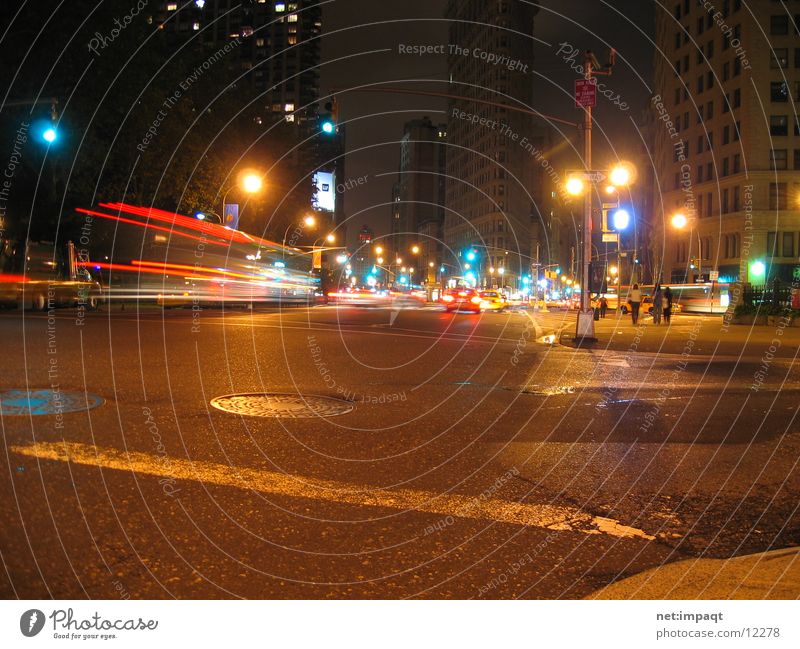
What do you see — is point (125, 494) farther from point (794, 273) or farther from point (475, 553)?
point (794, 273)

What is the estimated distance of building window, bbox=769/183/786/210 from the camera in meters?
70.3

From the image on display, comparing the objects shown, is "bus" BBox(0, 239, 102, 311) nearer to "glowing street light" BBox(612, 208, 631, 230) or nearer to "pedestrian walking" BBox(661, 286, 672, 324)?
"glowing street light" BBox(612, 208, 631, 230)

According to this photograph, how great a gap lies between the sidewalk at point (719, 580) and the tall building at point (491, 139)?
13077 centimetres

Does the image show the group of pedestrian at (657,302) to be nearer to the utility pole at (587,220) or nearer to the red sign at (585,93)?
the utility pole at (587,220)

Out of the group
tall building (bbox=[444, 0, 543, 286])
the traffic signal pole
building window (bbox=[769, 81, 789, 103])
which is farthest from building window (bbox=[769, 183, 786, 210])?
tall building (bbox=[444, 0, 543, 286])

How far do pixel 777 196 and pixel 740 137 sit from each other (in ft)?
22.3

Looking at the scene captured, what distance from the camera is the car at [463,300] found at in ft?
178

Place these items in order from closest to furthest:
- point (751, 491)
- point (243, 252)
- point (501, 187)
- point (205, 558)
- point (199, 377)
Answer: point (205, 558) → point (751, 491) → point (199, 377) → point (243, 252) → point (501, 187)

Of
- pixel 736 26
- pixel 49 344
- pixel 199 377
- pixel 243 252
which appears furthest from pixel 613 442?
pixel 736 26

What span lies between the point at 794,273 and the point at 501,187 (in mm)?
84311

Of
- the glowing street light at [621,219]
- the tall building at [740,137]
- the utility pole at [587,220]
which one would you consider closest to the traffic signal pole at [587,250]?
the utility pole at [587,220]

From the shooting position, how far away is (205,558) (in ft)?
13.4

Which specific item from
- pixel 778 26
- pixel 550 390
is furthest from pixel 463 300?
pixel 550 390

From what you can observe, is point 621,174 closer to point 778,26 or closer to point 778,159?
point 778,159
